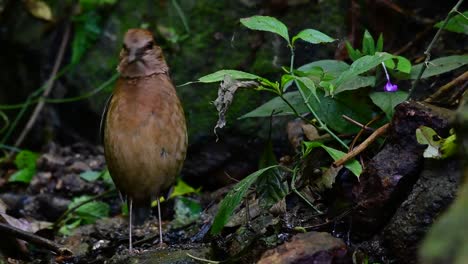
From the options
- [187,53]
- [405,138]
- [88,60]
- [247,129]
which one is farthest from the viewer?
[88,60]

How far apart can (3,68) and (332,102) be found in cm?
412

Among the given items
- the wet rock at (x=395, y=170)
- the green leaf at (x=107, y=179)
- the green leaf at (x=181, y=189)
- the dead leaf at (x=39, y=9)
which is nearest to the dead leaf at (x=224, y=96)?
the wet rock at (x=395, y=170)

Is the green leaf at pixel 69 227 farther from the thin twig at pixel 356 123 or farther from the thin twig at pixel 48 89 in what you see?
the thin twig at pixel 356 123

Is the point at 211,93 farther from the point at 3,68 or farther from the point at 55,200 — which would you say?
the point at 3,68

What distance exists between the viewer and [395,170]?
10.5 feet

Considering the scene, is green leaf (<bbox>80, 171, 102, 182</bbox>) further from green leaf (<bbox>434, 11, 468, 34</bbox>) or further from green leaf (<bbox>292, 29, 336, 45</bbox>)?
green leaf (<bbox>434, 11, 468, 34</bbox>)

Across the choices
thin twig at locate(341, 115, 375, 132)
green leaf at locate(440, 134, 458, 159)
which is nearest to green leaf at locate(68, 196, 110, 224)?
thin twig at locate(341, 115, 375, 132)

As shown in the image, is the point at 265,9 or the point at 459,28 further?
the point at 265,9

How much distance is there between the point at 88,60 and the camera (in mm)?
6301

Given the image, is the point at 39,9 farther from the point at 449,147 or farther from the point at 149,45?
the point at 449,147

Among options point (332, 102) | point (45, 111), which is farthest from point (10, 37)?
point (332, 102)

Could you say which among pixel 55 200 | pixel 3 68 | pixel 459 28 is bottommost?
pixel 55 200

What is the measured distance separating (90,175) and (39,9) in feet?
5.83

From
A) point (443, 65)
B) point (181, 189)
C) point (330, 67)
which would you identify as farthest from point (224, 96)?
point (181, 189)
